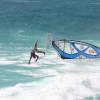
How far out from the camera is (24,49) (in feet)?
149

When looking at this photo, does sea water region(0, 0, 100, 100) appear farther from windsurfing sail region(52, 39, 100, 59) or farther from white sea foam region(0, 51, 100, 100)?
windsurfing sail region(52, 39, 100, 59)

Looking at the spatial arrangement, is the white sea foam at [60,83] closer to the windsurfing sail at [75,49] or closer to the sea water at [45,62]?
the sea water at [45,62]

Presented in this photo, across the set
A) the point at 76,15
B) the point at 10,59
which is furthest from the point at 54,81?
the point at 76,15

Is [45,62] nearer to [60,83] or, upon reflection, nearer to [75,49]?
[75,49]

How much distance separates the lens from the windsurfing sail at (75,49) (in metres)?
38.6

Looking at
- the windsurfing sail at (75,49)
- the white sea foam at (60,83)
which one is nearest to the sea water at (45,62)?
the white sea foam at (60,83)

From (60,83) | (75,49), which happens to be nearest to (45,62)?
(75,49)

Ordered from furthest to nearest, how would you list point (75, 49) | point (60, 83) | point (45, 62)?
point (45, 62)
point (75, 49)
point (60, 83)

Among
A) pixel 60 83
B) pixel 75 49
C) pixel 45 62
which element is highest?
pixel 75 49

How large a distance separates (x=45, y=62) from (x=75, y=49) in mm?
4304

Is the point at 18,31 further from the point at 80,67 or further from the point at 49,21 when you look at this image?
the point at 80,67

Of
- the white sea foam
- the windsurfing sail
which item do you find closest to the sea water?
the white sea foam

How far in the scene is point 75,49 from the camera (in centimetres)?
3878

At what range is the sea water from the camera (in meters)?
34.7
